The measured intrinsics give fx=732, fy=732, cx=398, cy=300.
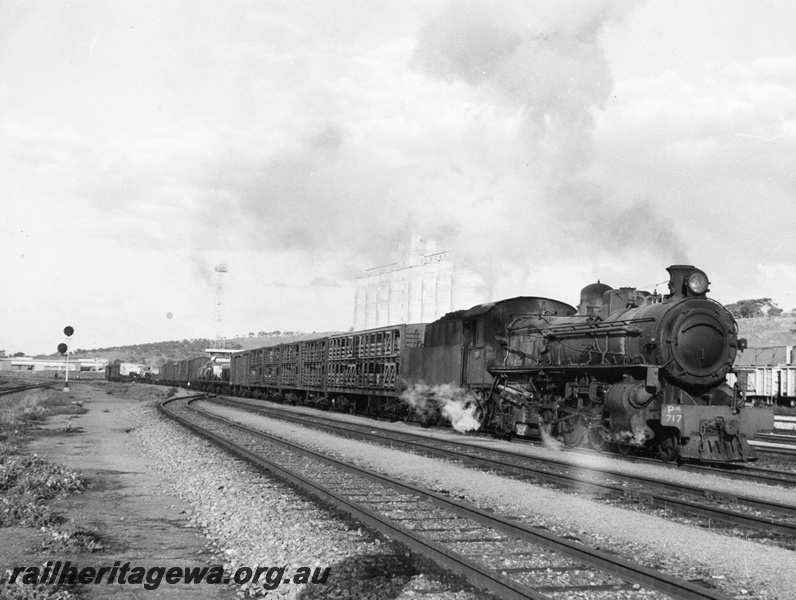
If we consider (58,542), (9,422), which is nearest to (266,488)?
(58,542)

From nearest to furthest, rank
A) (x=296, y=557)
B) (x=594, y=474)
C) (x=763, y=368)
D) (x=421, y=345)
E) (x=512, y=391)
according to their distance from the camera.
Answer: (x=296, y=557) → (x=594, y=474) → (x=512, y=391) → (x=421, y=345) → (x=763, y=368)

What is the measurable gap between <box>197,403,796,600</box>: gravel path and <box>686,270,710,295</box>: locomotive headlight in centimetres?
403

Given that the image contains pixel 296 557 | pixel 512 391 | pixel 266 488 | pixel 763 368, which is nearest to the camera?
pixel 296 557

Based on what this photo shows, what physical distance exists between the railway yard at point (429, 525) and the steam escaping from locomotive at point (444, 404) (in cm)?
522

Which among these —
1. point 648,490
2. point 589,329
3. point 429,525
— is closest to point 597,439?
point 589,329

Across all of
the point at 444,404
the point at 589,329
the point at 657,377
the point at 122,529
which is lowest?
the point at 122,529

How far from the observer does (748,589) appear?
6.27m

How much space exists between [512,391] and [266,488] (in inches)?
380

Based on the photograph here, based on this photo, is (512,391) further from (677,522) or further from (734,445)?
(677,522)

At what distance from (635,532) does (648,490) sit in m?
3.17

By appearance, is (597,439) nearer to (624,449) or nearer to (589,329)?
(624,449)

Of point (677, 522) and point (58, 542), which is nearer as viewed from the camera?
point (58, 542)
